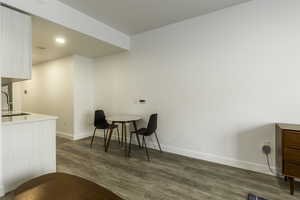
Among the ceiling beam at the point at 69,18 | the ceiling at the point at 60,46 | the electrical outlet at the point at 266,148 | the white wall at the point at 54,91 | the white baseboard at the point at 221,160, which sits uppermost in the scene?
the ceiling beam at the point at 69,18

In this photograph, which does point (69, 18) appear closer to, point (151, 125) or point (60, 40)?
point (60, 40)

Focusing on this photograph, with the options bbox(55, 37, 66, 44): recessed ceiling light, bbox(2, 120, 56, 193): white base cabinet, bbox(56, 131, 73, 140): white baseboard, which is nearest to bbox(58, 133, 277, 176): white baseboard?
bbox(2, 120, 56, 193): white base cabinet

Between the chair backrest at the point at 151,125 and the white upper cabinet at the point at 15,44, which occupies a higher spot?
the white upper cabinet at the point at 15,44

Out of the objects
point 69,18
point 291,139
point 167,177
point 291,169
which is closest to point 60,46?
point 69,18

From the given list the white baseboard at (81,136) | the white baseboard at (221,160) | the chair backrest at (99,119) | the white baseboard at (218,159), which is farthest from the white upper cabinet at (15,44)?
the white baseboard at (221,160)

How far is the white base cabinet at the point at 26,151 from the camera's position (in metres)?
1.88

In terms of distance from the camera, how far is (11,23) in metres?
2.05

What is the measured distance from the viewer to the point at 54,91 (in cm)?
464

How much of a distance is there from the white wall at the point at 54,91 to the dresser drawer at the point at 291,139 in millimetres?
4440

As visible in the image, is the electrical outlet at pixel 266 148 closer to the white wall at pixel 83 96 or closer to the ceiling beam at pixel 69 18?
the ceiling beam at pixel 69 18

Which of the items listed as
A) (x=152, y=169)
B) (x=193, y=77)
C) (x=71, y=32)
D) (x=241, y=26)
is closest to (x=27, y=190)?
(x=152, y=169)

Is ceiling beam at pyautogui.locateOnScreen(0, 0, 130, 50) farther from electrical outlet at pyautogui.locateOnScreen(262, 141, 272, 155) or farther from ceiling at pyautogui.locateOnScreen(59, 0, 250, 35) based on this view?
electrical outlet at pyautogui.locateOnScreen(262, 141, 272, 155)

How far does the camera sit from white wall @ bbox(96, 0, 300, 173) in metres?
2.28

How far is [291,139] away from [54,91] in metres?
5.35
